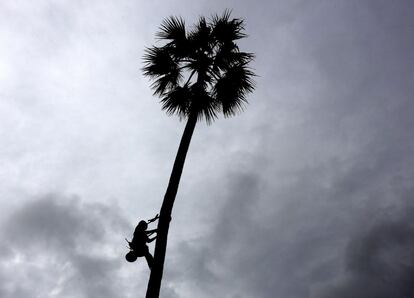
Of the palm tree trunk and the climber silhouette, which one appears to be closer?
the palm tree trunk

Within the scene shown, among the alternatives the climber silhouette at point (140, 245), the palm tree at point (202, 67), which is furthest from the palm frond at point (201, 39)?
the climber silhouette at point (140, 245)

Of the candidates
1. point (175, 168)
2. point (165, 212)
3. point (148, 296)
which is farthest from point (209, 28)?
point (148, 296)

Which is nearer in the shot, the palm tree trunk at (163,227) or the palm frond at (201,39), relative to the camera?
the palm tree trunk at (163,227)

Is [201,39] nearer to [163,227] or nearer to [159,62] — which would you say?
[159,62]

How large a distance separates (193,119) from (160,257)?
406cm

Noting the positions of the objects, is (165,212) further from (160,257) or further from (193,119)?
(193,119)

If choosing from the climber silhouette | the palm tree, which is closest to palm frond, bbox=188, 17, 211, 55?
the palm tree

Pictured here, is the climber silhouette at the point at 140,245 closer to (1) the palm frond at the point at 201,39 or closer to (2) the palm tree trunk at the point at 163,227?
(2) the palm tree trunk at the point at 163,227

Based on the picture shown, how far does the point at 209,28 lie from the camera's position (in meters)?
12.1

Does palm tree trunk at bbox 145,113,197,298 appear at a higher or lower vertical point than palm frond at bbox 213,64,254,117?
lower

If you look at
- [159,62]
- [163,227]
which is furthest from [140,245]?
[159,62]

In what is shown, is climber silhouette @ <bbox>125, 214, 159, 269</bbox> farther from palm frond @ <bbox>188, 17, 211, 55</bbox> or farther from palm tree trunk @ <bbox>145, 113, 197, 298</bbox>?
palm frond @ <bbox>188, 17, 211, 55</bbox>

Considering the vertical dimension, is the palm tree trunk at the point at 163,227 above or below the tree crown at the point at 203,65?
below

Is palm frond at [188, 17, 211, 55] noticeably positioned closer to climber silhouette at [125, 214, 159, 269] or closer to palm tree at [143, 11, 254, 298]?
palm tree at [143, 11, 254, 298]
